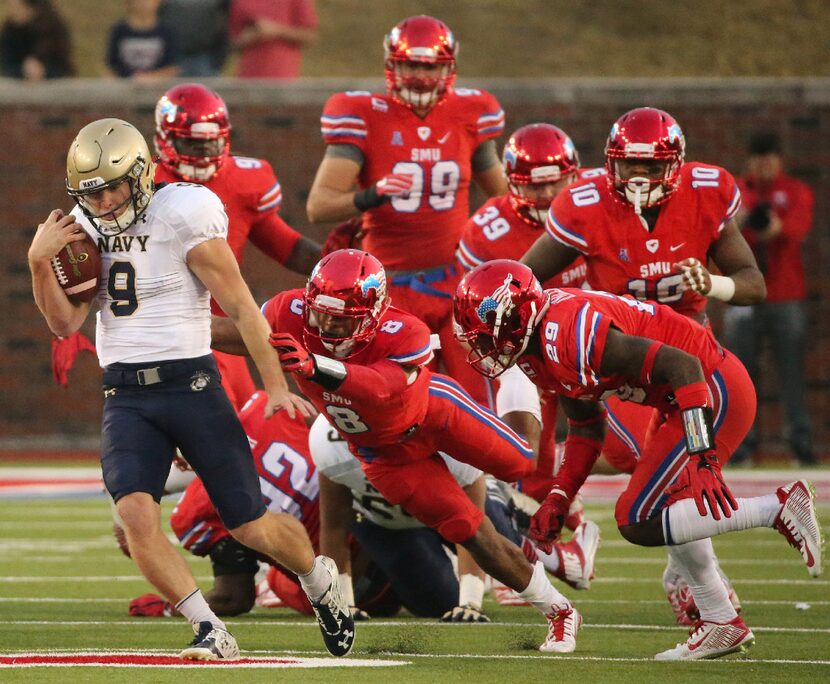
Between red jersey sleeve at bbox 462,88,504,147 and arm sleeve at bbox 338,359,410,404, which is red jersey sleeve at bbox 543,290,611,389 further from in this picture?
red jersey sleeve at bbox 462,88,504,147

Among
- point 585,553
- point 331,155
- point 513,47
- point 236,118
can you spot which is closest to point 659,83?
point 236,118

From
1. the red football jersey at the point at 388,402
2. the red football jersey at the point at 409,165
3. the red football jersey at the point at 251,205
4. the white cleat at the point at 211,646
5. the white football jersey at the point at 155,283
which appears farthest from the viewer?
the red football jersey at the point at 409,165

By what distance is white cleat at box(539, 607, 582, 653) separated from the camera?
562 cm

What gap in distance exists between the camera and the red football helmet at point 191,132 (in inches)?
293

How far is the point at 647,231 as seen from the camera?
20.9 feet

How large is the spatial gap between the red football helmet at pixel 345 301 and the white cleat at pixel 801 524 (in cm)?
143

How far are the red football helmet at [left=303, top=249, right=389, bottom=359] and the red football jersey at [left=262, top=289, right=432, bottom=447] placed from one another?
5cm

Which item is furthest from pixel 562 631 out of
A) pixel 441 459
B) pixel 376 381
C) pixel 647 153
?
pixel 647 153

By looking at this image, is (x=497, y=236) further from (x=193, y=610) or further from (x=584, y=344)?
(x=193, y=610)

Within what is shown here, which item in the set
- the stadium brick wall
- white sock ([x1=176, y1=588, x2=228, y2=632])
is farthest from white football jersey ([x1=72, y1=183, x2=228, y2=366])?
the stadium brick wall

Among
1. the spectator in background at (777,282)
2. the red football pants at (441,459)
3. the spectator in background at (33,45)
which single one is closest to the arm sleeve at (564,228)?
the red football pants at (441,459)

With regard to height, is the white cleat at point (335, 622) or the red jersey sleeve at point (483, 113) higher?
the red jersey sleeve at point (483, 113)

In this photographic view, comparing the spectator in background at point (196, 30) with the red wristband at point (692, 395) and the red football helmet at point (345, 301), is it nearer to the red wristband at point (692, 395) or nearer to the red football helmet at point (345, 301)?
the red football helmet at point (345, 301)

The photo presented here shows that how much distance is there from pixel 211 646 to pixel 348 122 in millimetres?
3282
